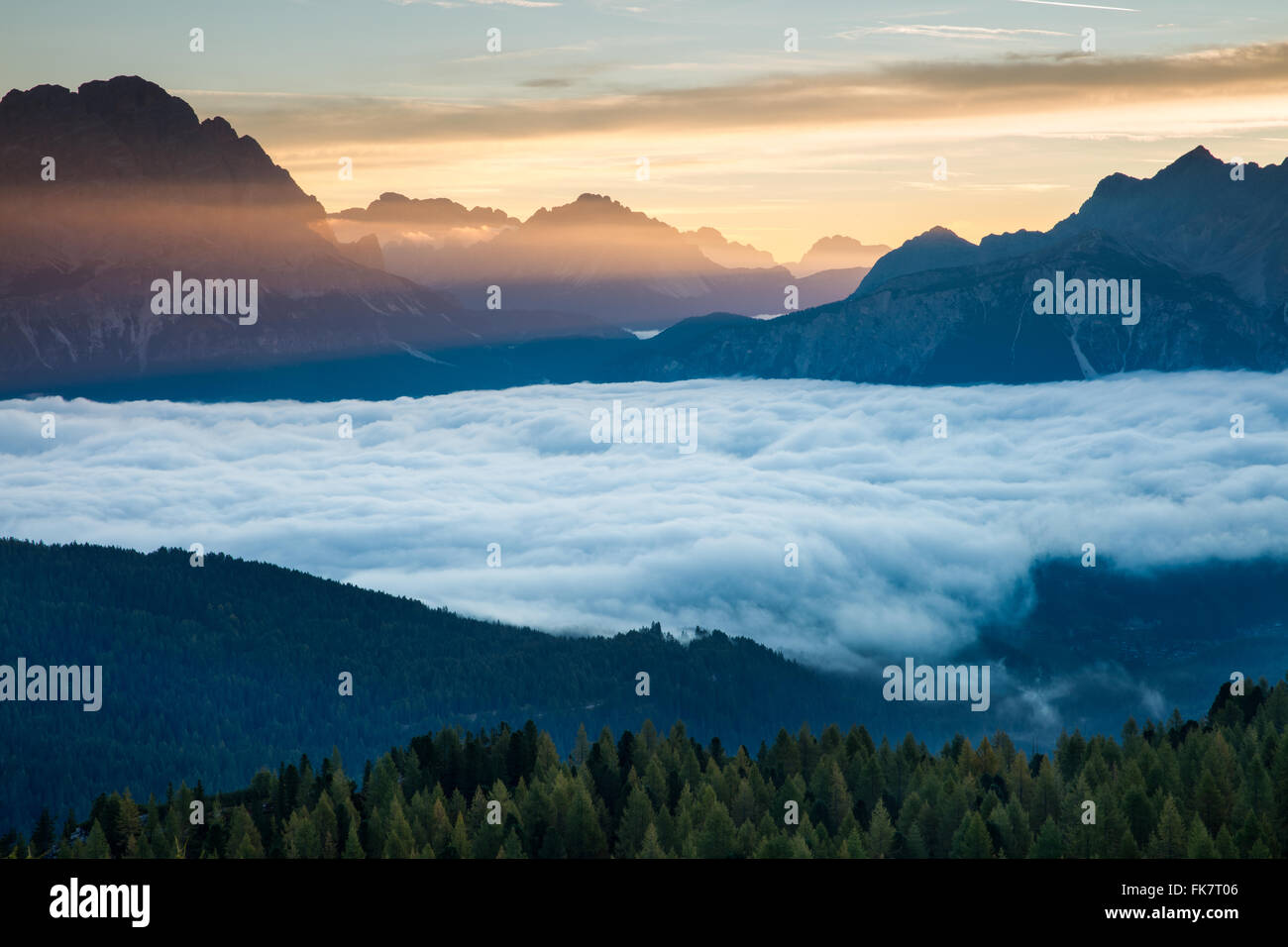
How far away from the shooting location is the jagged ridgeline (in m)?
137

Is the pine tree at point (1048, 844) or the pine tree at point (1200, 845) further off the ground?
the pine tree at point (1200, 845)

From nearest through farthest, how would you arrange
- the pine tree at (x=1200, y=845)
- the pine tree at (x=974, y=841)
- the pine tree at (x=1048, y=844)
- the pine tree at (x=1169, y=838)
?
the pine tree at (x=1200, y=845) < the pine tree at (x=1169, y=838) < the pine tree at (x=1048, y=844) < the pine tree at (x=974, y=841)

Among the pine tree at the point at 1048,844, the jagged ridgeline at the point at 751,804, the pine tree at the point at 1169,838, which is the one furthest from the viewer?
the jagged ridgeline at the point at 751,804

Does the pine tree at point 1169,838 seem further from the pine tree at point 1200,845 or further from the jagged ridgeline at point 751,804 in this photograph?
the pine tree at point 1200,845

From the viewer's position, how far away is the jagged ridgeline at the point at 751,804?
137375 mm

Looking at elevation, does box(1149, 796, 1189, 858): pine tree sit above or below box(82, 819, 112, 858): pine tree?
above

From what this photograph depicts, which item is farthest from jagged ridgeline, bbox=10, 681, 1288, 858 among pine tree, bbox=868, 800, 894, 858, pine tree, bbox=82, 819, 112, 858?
pine tree, bbox=82, 819, 112, 858

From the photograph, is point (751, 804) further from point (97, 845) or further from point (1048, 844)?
point (97, 845)

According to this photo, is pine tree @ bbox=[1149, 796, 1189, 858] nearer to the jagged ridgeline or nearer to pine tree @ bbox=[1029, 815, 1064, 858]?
the jagged ridgeline

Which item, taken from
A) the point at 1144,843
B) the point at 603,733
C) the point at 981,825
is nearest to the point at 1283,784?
the point at 1144,843

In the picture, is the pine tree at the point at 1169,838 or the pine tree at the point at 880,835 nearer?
the pine tree at the point at 1169,838

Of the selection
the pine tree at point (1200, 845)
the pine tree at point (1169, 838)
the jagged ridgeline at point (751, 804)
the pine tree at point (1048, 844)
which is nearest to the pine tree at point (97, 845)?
the jagged ridgeline at point (751, 804)
